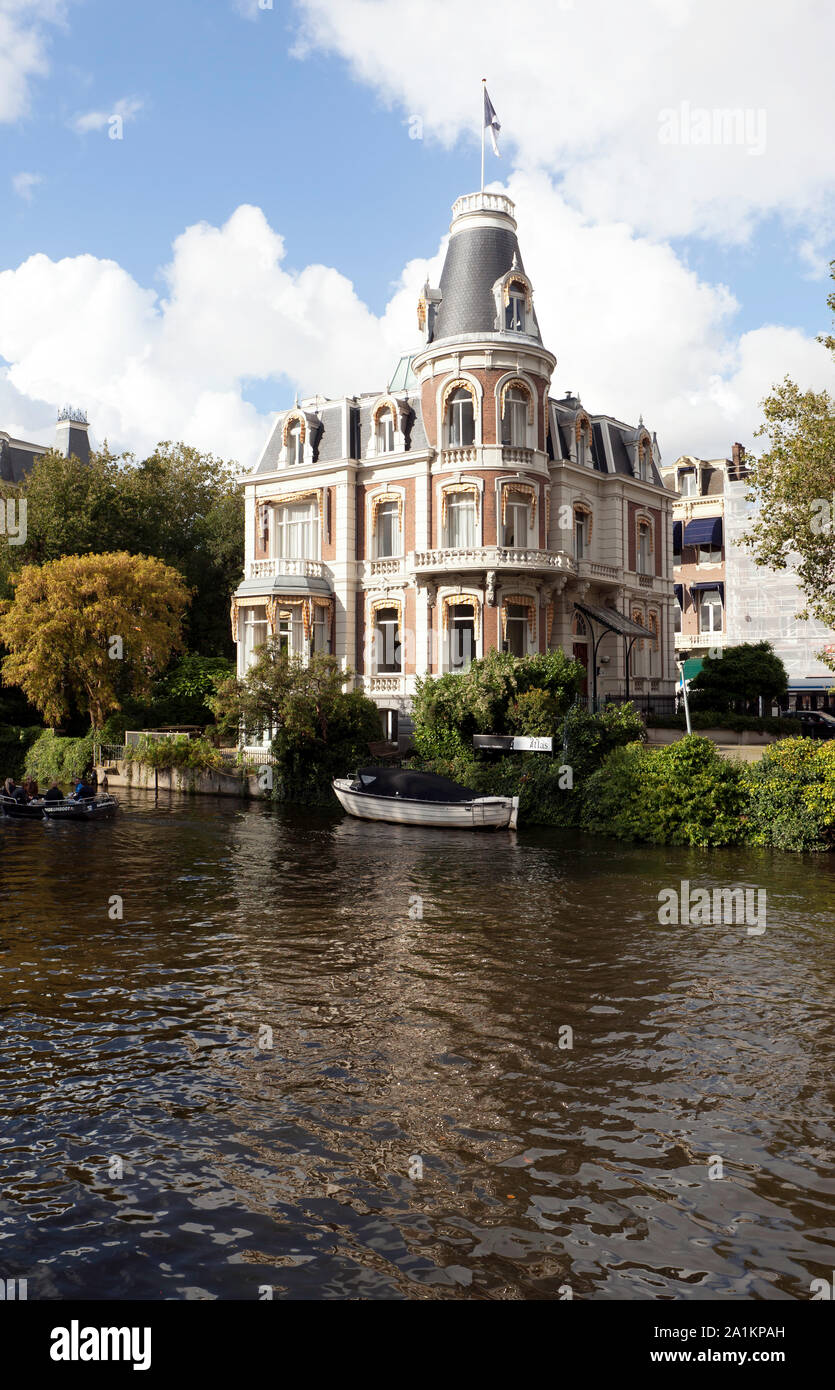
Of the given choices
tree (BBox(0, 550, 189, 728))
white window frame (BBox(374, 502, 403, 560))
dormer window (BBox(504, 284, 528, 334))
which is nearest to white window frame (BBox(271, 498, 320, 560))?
white window frame (BBox(374, 502, 403, 560))

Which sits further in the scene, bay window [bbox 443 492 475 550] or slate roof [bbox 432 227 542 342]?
slate roof [bbox 432 227 542 342]

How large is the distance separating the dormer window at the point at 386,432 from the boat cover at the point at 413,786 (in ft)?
56.5

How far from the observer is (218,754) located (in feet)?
128

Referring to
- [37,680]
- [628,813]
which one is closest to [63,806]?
[37,680]

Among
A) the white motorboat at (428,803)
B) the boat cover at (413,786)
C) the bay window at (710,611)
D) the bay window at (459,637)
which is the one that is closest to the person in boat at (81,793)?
the white motorboat at (428,803)

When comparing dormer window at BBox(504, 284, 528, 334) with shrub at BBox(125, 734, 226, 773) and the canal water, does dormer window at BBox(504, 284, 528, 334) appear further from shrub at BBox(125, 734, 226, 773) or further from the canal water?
the canal water

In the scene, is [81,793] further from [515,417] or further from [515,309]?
[515,309]

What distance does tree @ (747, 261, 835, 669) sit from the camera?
23.1 m

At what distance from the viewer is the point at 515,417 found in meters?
39.6

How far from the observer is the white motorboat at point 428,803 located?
95.2 ft

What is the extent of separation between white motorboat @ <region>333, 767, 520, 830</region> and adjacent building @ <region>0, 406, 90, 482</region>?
136 ft

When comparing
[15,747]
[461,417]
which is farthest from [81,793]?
[461,417]

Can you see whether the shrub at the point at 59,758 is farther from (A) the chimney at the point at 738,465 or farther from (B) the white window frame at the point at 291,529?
(A) the chimney at the point at 738,465

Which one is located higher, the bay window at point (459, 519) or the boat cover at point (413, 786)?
the bay window at point (459, 519)
